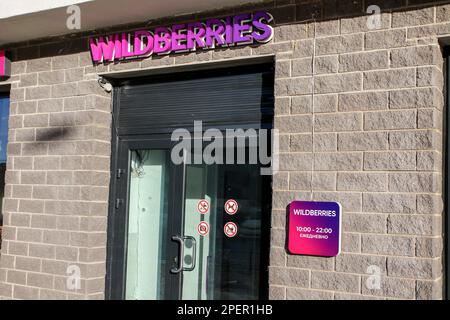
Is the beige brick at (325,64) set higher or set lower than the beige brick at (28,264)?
higher

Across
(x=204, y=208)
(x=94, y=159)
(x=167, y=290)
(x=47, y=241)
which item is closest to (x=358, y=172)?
(x=204, y=208)

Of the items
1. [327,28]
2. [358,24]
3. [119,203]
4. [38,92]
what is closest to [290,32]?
[327,28]

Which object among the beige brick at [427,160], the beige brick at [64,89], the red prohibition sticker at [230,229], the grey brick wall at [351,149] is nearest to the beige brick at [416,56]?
the grey brick wall at [351,149]

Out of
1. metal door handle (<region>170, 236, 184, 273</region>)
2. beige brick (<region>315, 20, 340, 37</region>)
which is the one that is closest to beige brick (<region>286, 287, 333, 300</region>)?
metal door handle (<region>170, 236, 184, 273</region>)

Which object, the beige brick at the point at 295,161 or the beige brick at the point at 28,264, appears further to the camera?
the beige brick at the point at 28,264

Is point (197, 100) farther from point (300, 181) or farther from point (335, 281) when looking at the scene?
point (335, 281)

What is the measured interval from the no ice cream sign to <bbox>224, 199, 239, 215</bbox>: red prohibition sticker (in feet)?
2.39

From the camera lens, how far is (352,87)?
422cm

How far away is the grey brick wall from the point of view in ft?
12.9

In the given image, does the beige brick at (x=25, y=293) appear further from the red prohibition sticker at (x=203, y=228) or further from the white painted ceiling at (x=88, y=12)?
the white painted ceiling at (x=88, y=12)

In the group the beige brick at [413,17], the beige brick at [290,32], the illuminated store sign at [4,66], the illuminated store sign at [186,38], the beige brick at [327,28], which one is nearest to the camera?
the beige brick at [413,17]

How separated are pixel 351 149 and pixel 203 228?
1.62 metres

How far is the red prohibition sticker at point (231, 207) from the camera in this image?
195 inches

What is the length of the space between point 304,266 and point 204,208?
1206 millimetres
